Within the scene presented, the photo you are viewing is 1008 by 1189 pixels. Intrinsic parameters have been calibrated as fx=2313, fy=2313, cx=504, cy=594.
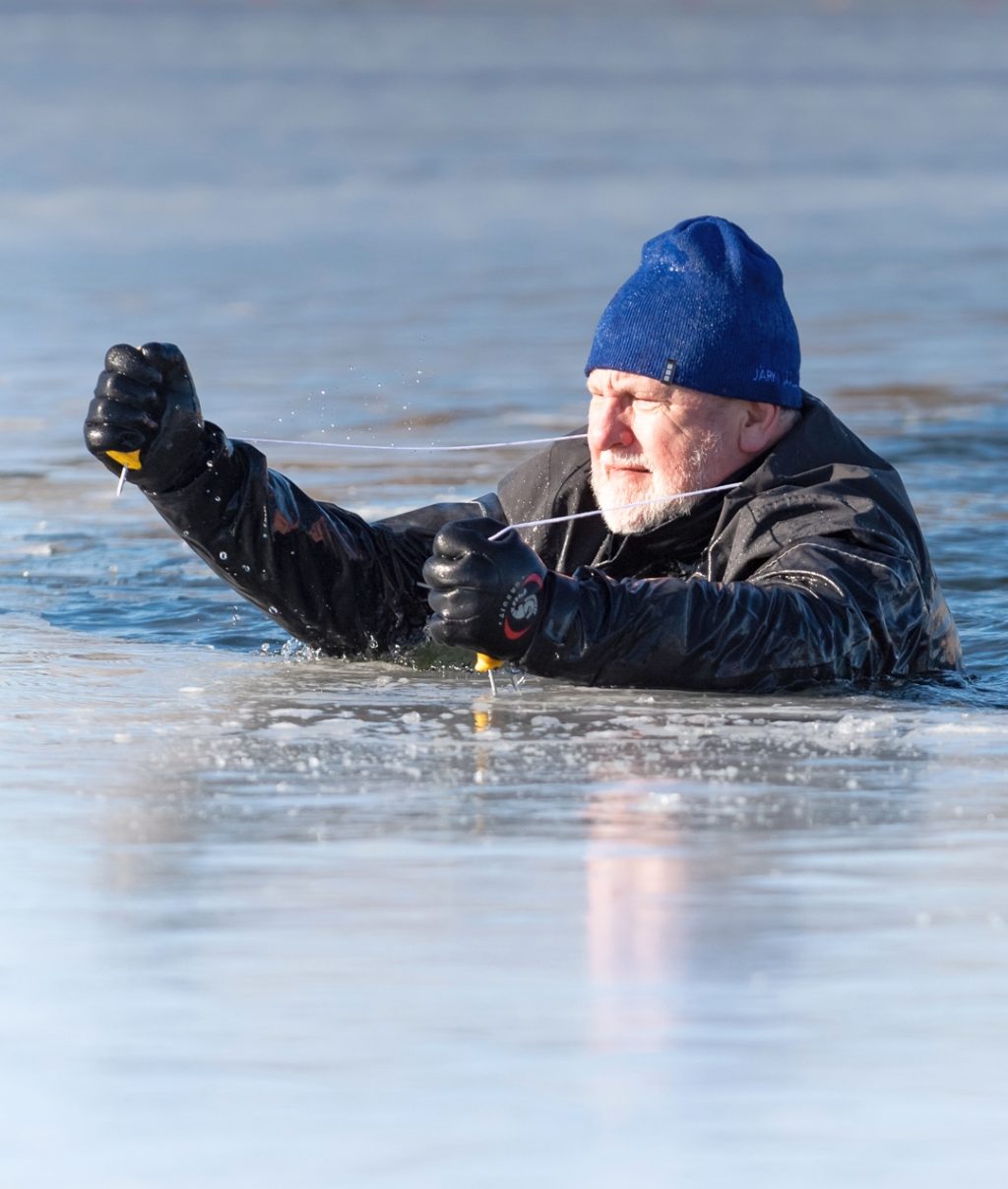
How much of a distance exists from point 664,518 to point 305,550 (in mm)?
724

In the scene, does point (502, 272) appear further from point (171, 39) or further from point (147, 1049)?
point (171, 39)

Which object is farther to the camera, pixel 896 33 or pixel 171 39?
pixel 896 33

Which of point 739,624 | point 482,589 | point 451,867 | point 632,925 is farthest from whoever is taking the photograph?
point 739,624

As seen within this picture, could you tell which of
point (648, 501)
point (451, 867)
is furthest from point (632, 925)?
point (648, 501)

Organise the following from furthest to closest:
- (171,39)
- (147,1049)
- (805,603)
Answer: (171,39), (805,603), (147,1049)

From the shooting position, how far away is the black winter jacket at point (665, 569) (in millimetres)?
3924

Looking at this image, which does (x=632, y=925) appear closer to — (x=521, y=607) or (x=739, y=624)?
(x=521, y=607)

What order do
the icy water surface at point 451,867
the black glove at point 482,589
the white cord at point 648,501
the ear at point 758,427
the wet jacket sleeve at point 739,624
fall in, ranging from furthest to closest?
the ear at point 758,427
the white cord at point 648,501
the wet jacket sleeve at point 739,624
the black glove at point 482,589
the icy water surface at point 451,867

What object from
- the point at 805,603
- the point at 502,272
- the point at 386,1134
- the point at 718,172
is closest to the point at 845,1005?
the point at 386,1134

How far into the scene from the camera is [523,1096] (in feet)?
A: 7.00

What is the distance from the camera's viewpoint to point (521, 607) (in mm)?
3676

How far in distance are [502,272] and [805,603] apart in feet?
27.5

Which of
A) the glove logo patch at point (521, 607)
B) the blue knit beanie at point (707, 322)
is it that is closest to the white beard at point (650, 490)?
the blue knit beanie at point (707, 322)

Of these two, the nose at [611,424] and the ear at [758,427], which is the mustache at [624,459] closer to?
the nose at [611,424]
